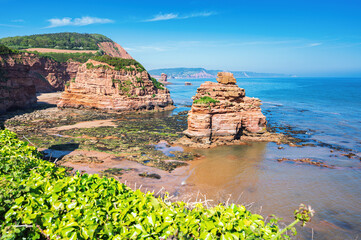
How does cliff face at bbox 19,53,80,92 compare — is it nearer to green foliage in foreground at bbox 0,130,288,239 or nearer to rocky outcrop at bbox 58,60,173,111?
rocky outcrop at bbox 58,60,173,111

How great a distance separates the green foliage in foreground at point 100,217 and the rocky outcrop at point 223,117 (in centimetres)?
1974

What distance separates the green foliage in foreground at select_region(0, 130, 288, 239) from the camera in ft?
12.9

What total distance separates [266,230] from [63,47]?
11666 centimetres

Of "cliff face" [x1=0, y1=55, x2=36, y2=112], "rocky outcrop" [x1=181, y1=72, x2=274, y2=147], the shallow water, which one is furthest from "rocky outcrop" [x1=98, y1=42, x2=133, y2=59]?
the shallow water

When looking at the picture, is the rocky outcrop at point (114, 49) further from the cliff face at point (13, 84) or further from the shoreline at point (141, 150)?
the shoreline at point (141, 150)

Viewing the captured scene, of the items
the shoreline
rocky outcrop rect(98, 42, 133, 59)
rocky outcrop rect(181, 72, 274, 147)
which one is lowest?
the shoreline

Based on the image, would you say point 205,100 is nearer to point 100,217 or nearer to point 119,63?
point 100,217

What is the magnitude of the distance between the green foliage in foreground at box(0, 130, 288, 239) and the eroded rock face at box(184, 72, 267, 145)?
19965mm

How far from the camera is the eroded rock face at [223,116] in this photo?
2483 cm

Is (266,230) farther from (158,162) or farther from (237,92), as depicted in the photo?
(237,92)

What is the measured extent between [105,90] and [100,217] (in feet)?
143

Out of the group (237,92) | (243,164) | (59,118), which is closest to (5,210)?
(243,164)

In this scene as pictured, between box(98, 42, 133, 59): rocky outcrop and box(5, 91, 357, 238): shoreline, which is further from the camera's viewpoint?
box(98, 42, 133, 59): rocky outcrop

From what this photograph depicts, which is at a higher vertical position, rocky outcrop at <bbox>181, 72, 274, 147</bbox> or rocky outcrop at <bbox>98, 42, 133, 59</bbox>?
rocky outcrop at <bbox>98, 42, 133, 59</bbox>
